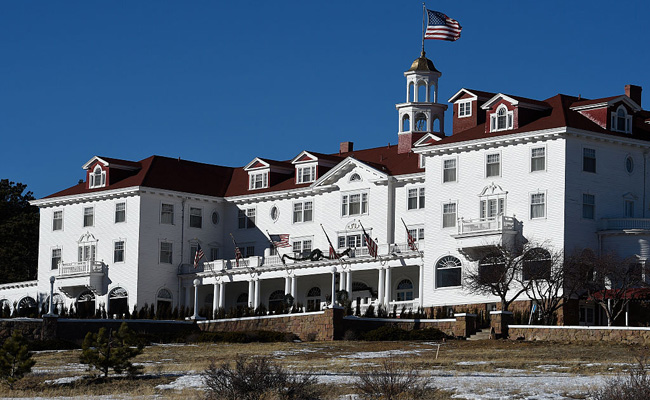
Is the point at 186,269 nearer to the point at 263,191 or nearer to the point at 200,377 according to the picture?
the point at 263,191

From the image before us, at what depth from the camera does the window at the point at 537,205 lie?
69.8 metres

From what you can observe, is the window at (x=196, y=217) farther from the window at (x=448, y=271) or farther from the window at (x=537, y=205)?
the window at (x=537, y=205)

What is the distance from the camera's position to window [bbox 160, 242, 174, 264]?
8519 cm

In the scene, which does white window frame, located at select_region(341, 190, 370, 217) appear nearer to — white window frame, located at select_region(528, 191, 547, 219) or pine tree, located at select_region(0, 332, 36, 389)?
white window frame, located at select_region(528, 191, 547, 219)

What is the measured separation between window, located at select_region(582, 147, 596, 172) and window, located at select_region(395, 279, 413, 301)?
1318 centimetres

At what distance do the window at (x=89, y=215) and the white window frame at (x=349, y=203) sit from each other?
50.8ft

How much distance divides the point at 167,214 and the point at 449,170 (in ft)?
63.9

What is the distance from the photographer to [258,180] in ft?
289

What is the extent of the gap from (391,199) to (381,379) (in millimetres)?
43692

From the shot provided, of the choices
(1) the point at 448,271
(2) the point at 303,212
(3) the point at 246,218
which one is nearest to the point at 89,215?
(3) the point at 246,218

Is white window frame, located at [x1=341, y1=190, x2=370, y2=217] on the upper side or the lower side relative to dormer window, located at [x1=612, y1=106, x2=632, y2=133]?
lower

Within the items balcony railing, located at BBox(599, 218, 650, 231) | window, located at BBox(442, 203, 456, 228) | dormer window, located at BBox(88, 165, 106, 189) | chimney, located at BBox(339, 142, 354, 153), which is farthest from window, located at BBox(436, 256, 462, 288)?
dormer window, located at BBox(88, 165, 106, 189)

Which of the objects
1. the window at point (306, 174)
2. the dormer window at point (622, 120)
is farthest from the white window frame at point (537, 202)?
the window at point (306, 174)

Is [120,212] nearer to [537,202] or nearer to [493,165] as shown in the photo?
[493,165]
